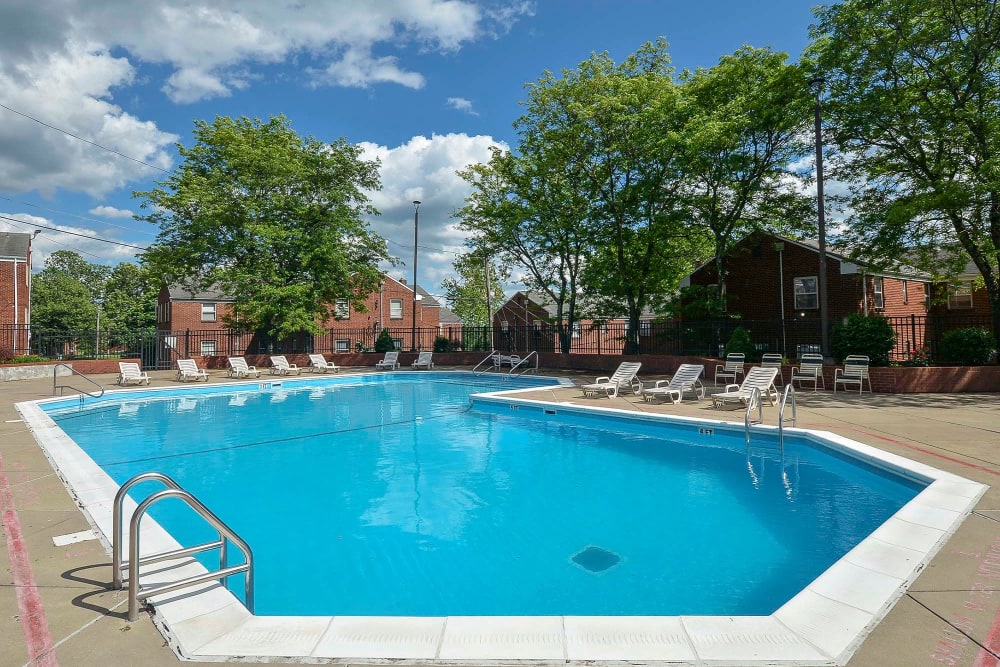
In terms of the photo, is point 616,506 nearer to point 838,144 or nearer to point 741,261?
point 838,144

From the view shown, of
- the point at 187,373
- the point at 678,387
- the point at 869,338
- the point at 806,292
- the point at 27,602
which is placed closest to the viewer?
the point at 27,602

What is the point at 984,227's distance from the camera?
51.8 ft

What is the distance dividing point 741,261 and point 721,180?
22.8ft

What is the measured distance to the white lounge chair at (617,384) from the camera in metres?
15.3

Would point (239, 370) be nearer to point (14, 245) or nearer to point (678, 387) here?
point (678, 387)

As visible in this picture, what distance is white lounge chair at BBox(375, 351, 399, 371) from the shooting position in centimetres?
2715

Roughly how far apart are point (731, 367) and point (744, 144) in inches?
373

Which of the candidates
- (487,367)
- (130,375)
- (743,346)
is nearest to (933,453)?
(743,346)

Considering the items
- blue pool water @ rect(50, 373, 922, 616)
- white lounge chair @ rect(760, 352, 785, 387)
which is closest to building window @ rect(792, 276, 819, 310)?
white lounge chair @ rect(760, 352, 785, 387)

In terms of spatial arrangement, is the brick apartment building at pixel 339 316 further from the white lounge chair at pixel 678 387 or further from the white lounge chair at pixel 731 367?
the white lounge chair at pixel 678 387

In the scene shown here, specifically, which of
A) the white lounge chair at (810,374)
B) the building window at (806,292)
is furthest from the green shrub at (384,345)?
the building window at (806,292)

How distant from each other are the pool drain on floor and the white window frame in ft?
142

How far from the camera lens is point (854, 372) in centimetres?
1472

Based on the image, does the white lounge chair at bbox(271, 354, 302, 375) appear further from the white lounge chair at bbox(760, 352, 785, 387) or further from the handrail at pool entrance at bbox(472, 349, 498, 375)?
the white lounge chair at bbox(760, 352, 785, 387)
